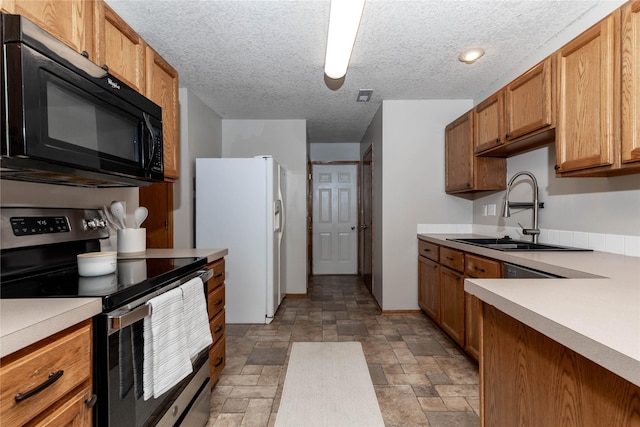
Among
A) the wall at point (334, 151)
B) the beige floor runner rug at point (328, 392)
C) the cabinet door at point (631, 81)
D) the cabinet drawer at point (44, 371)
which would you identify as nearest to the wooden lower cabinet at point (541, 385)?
the beige floor runner rug at point (328, 392)

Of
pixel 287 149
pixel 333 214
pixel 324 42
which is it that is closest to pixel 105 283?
pixel 324 42

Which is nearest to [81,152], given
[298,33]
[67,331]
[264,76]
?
[67,331]

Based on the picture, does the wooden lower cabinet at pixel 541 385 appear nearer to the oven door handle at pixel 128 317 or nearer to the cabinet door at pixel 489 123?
the oven door handle at pixel 128 317

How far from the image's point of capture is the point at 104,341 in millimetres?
958

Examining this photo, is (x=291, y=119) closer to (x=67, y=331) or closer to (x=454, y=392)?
(x=454, y=392)

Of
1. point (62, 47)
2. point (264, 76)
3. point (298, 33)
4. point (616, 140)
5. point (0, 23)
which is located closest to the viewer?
point (0, 23)

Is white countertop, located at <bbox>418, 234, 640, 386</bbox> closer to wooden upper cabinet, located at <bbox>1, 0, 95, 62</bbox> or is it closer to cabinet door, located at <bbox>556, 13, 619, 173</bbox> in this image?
cabinet door, located at <bbox>556, 13, 619, 173</bbox>

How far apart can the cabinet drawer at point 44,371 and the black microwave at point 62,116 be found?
58 centimetres

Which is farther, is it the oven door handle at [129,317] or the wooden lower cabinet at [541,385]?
the oven door handle at [129,317]

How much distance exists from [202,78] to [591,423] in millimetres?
3398

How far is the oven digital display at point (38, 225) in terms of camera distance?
1284 mm

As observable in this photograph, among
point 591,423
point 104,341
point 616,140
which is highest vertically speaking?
point 616,140

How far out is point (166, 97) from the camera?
7.11 ft

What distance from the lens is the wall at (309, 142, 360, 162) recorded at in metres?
6.03
